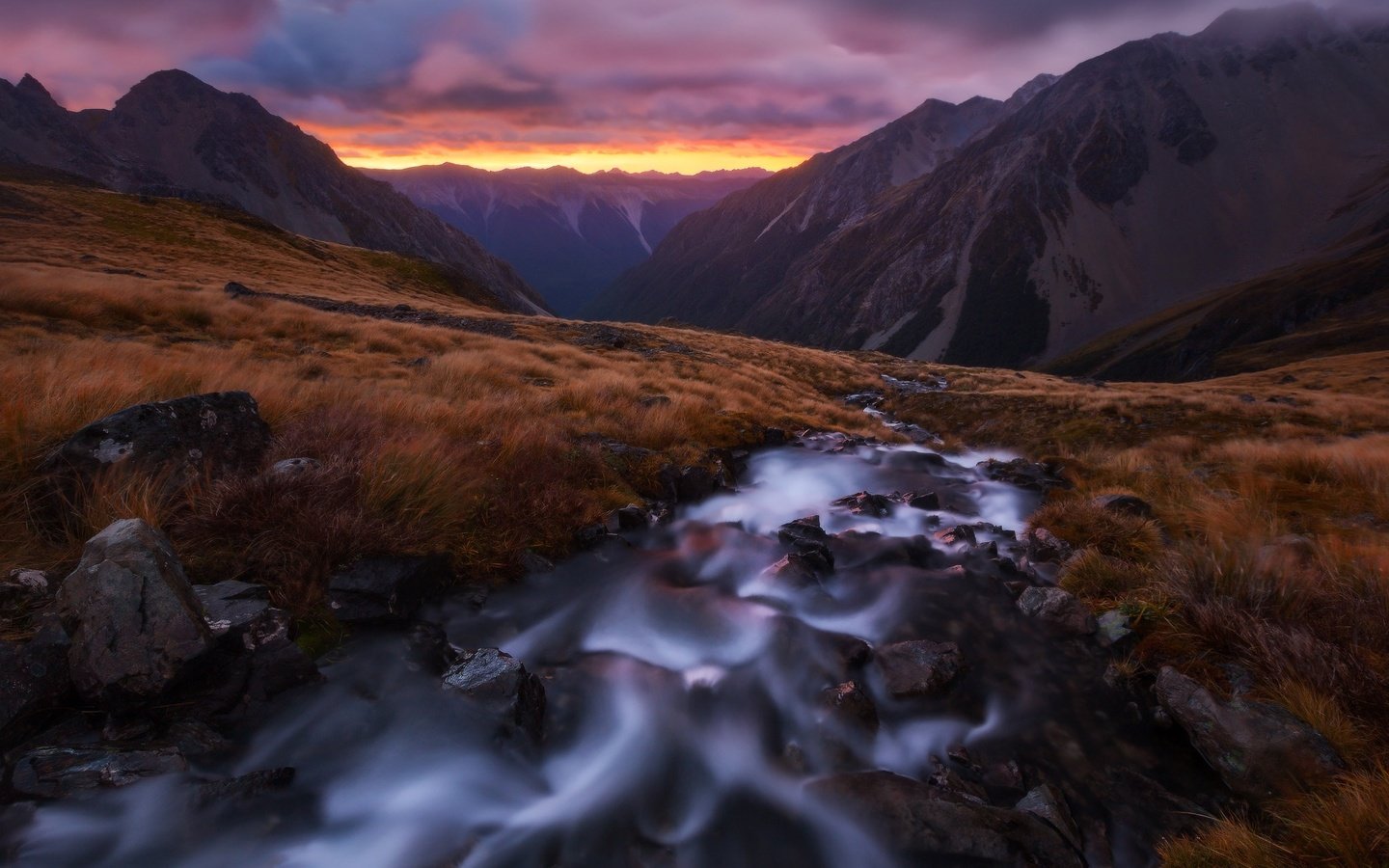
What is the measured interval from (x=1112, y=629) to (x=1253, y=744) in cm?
183

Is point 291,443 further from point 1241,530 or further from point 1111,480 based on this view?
point 1111,480

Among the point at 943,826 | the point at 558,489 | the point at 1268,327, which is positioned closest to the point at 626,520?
the point at 558,489

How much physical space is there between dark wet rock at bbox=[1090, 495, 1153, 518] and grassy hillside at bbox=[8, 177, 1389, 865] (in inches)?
9.6

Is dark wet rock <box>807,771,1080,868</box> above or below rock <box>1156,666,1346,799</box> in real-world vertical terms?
Result: below

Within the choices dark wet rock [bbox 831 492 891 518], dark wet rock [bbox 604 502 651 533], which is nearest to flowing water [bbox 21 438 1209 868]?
dark wet rock [bbox 604 502 651 533]

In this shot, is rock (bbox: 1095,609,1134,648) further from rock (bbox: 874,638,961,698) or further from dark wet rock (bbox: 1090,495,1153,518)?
dark wet rock (bbox: 1090,495,1153,518)

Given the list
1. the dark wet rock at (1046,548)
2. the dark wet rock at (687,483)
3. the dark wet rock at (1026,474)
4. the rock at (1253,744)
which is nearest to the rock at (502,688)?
the dark wet rock at (687,483)

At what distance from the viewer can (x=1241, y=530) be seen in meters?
6.95

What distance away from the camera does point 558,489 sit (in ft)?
26.3

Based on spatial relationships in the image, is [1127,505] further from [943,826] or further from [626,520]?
[626,520]

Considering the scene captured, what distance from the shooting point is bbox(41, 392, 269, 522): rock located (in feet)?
17.4

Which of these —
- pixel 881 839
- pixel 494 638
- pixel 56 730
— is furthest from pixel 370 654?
pixel 881 839

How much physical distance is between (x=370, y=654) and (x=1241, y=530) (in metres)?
9.56

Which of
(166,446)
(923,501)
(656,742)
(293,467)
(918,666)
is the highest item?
(166,446)
